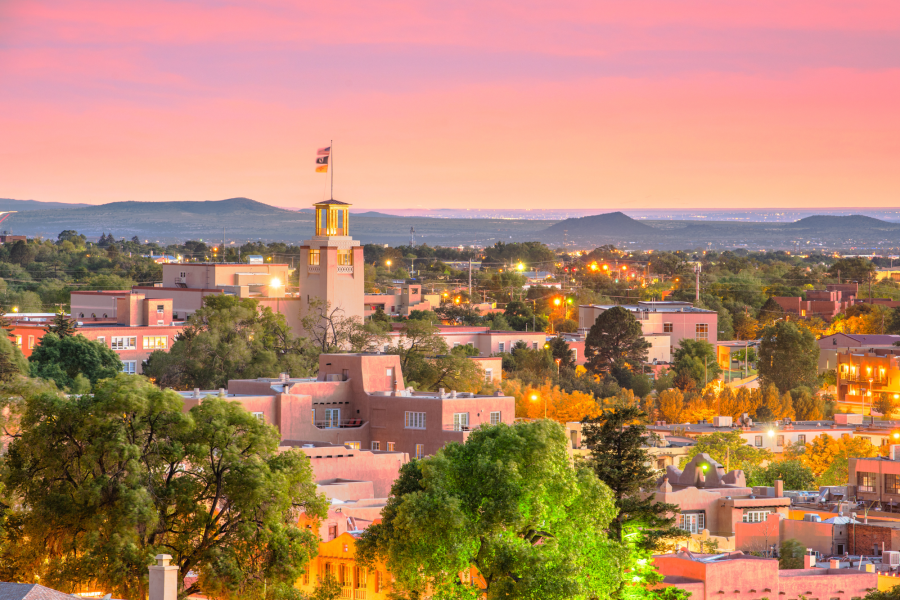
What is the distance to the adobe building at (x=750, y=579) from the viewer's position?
135 feet

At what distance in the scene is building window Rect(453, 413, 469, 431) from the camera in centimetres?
5928

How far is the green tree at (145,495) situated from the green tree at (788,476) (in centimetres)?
3699

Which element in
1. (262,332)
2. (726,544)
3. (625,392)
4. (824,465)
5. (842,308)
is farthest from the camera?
(842,308)

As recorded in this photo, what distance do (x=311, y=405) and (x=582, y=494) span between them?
2750cm

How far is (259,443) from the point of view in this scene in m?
35.2

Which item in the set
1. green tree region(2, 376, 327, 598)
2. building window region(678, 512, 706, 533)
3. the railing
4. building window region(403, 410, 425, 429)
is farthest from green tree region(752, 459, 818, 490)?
green tree region(2, 376, 327, 598)

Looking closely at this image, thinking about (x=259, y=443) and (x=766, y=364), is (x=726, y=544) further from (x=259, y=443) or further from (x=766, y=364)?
(x=766, y=364)

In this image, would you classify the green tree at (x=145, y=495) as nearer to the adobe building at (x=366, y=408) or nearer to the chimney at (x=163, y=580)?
the chimney at (x=163, y=580)

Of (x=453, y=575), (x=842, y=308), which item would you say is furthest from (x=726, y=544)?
(x=842, y=308)

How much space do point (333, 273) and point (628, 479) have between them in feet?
190

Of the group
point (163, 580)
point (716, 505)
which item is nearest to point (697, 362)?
point (716, 505)

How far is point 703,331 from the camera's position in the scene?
406ft

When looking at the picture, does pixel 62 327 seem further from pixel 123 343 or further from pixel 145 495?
pixel 145 495

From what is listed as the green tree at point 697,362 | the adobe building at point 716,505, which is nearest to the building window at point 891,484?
the adobe building at point 716,505
